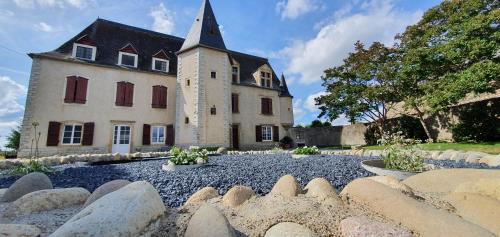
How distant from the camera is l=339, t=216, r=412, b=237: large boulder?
1.50 m

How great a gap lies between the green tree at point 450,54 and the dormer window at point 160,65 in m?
16.2

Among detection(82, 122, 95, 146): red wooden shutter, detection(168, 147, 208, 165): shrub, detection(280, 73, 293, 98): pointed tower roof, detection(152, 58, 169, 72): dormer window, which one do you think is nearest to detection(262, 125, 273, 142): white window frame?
detection(280, 73, 293, 98): pointed tower roof

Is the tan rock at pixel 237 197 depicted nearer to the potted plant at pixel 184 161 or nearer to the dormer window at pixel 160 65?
the potted plant at pixel 184 161

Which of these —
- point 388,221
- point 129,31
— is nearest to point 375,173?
point 388,221

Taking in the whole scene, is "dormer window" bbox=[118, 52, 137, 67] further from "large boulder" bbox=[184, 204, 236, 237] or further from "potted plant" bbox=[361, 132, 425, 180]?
"large boulder" bbox=[184, 204, 236, 237]

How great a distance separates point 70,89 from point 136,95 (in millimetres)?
3621

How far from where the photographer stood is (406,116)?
18.9 metres

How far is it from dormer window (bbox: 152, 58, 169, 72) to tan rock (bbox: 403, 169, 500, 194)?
58.3 feet

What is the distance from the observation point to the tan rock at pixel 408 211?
150cm

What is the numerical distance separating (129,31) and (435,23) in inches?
873

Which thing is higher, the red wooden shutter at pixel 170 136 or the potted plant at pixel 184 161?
the red wooden shutter at pixel 170 136

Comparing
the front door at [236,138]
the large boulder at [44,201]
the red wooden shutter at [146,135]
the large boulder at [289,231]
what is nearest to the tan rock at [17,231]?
the large boulder at [44,201]

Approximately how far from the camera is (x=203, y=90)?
16672 millimetres

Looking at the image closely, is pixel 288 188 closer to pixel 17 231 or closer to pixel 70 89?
pixel 17 231
